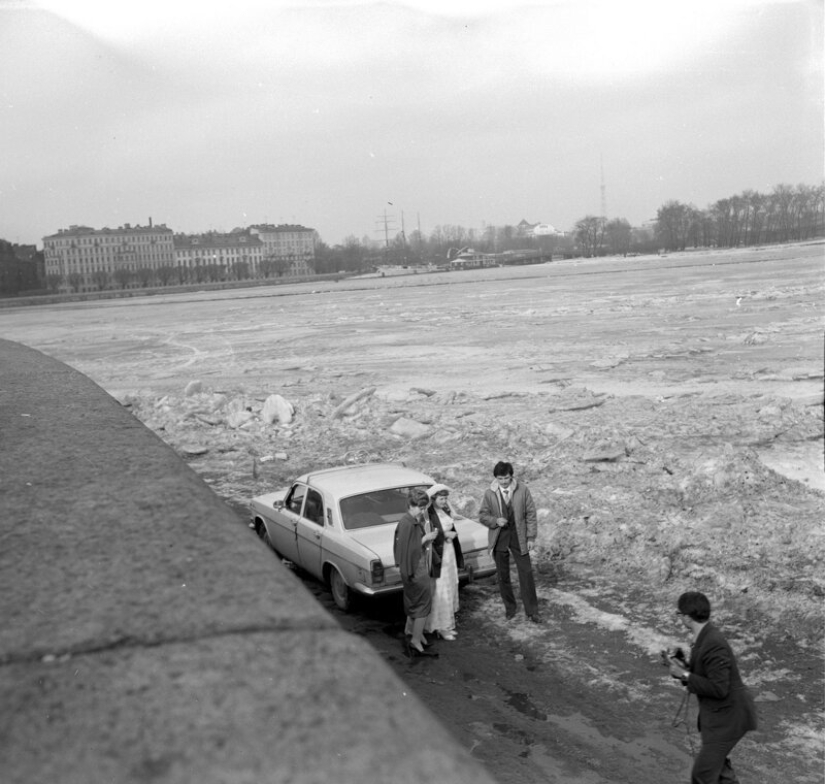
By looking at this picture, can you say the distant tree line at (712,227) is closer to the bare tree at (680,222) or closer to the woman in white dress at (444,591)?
the bare tree at (680,222)

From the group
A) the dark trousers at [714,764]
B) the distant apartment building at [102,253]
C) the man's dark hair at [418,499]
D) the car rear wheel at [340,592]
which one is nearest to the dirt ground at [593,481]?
the car rear wheel at [340,592]

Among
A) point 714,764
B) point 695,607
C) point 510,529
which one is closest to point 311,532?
point 510,529

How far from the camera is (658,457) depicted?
1324 centimetres

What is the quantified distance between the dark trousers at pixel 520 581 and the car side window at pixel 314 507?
79.7 inches

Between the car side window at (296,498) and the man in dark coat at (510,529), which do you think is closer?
the man in dark coat at (510,529)

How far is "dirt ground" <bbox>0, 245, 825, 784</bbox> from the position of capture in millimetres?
6594

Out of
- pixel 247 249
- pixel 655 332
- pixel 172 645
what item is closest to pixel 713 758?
pixel 172 645

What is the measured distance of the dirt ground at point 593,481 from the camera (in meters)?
6.59

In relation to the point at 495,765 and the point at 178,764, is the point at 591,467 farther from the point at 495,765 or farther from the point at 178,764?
the point at 178,764

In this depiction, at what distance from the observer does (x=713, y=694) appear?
5082 millimetres

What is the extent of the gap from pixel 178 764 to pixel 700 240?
520 feet

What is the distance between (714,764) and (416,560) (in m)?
3.20

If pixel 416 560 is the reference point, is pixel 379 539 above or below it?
below

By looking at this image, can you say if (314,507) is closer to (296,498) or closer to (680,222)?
(296,498)
